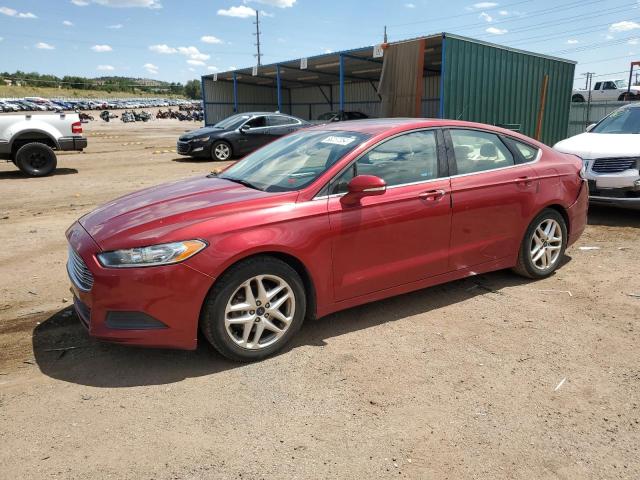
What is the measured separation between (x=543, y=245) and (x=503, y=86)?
40.7ft

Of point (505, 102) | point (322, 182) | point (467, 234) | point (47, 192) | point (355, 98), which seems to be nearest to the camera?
point (322, 182)

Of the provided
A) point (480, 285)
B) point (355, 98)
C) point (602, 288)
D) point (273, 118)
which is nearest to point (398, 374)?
point (480, 285)

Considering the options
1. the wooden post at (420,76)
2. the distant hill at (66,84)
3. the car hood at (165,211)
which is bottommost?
the car hood at (165,211)

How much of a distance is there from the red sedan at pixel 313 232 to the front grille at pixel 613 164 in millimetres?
2735

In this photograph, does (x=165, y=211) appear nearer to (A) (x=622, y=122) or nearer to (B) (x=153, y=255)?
(B) (x=153, y=255)

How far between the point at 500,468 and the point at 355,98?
29993 mm

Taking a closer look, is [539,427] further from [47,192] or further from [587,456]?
[47,192]

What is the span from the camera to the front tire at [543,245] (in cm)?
477

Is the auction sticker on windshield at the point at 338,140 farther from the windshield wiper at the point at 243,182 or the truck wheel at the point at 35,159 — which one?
the truck wheel at the point at 35,159

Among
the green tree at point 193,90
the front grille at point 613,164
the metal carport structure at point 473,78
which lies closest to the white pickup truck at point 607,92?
the metal carport structure at point 473,78

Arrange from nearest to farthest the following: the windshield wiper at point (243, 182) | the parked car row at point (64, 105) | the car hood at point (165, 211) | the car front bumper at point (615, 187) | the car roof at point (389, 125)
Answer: the car hood at point (165, 211)
the windshield wiper at point (243, 182)
the car roof at point (389, 125)
the car front bumper at point (615, 187)
the parked car row at point (64, 105)

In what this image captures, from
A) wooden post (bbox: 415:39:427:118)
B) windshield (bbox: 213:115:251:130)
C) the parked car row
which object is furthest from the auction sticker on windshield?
the parked car row

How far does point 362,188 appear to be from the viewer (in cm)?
350

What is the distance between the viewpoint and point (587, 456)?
2.53m
